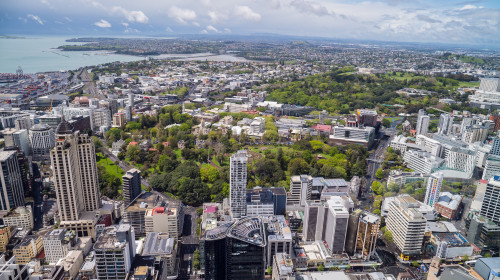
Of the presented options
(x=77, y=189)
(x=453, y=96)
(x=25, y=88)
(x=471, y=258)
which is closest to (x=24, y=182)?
(x=77, y=189)

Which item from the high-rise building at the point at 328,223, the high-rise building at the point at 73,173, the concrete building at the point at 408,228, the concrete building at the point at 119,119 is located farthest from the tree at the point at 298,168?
the concrete building at the point at 119,119

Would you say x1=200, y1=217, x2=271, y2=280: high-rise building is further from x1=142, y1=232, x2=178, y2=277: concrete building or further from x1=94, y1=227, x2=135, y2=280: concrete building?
x1=94, y1=227, x2=135, y2=280: concrete building

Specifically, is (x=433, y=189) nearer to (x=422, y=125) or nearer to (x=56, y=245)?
(x=422, y=125)

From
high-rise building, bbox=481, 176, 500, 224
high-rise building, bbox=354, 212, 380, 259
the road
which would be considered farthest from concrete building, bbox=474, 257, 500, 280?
the road

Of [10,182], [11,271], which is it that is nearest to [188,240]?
[11,271]

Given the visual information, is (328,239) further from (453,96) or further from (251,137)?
(453,96)

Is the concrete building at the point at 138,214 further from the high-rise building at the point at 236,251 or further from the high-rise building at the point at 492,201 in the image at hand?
the high-rise building at the point at 492,201
